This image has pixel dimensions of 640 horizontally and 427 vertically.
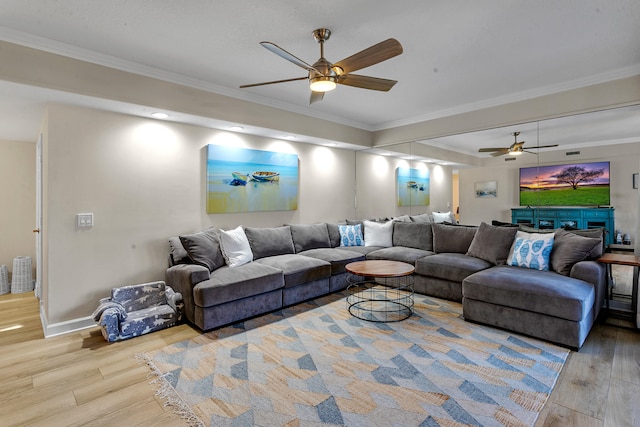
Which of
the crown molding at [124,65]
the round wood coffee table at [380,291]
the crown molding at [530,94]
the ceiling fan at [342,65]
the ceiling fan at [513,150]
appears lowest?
the round wood coffee table at [380,291]

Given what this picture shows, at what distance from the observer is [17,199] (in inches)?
188

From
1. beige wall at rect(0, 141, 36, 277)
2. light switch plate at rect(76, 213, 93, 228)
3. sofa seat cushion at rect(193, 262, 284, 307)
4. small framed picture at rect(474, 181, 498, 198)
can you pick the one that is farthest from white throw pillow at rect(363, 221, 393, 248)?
beige wall at rect(0, 141, 36, 277)

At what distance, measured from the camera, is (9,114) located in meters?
3.40

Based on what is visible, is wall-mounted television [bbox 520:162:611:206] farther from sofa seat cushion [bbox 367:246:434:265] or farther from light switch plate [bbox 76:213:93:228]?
light switch plate [bbox 76:213:93:228]

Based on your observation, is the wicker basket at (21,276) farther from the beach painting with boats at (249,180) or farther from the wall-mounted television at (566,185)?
the wall-mounted television at (566,185)

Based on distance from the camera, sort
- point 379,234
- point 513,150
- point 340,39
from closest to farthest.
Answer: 1. point 340,39
2. point 513,150
3. point 379,234

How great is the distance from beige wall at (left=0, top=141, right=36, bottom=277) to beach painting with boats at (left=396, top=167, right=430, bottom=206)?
19.2ft

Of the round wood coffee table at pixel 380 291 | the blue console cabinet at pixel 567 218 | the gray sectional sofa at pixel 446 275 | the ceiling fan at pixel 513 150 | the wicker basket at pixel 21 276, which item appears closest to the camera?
the gray sectional sofa at pixel 446 275

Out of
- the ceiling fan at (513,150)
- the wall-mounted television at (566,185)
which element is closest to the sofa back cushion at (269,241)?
the ceiling fan at (513,150)

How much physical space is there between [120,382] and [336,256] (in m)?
2.77

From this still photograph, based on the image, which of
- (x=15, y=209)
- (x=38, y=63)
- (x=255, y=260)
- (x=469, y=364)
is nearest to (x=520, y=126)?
(x=469, y=364)

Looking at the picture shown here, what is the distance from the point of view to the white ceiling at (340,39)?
226 cm

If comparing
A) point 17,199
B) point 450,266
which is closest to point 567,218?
point 450,266

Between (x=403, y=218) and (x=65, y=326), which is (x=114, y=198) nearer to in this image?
(x=65, y=326)
